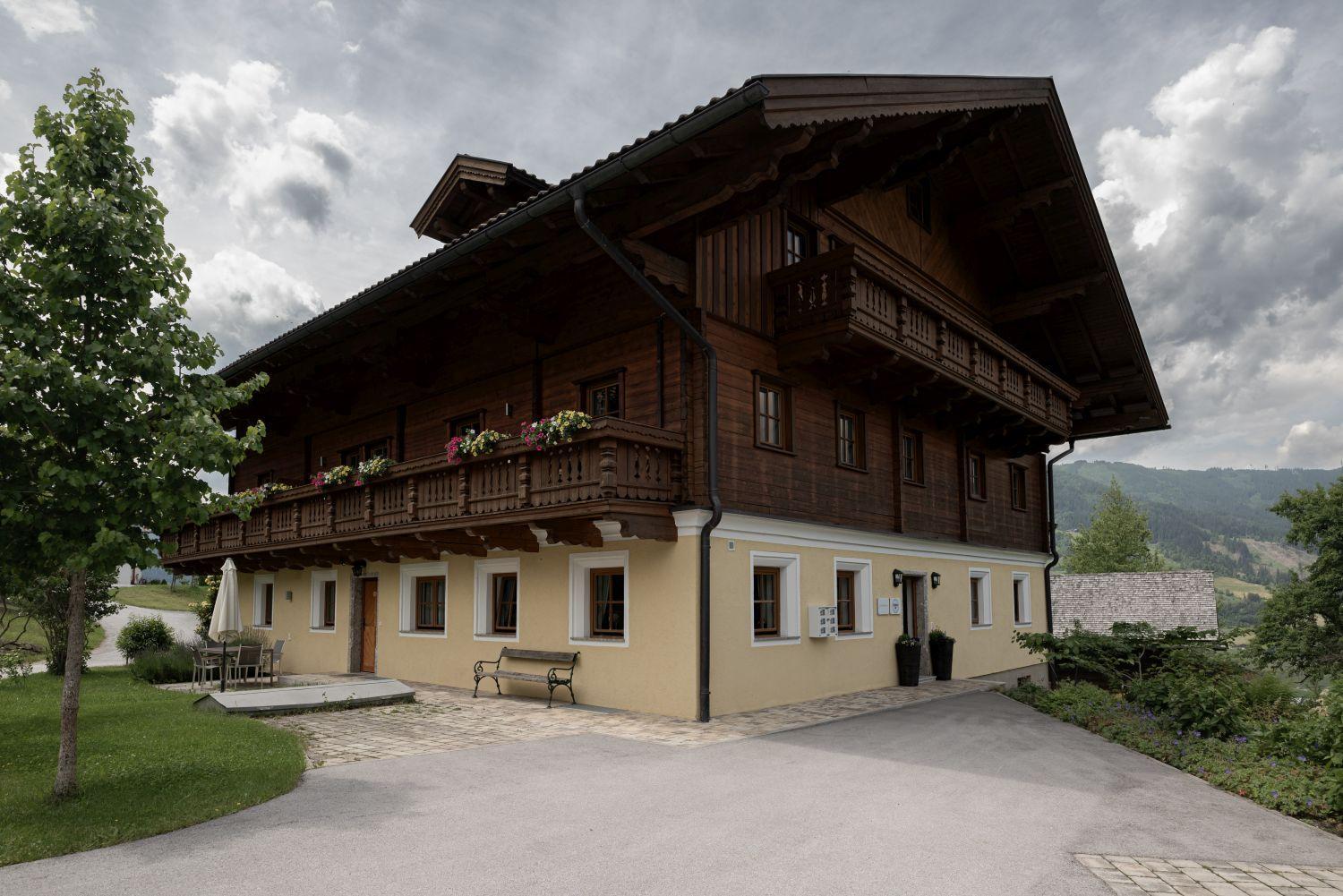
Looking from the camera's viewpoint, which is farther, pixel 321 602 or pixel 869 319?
pixel 321 602

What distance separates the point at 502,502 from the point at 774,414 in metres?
4.46

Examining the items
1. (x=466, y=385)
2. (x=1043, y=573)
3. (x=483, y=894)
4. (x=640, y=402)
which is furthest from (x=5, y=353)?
(x=1043, y=573)

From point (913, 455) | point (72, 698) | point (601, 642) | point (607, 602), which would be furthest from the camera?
point (913, 455)

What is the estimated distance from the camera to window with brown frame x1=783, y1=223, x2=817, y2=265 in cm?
1489

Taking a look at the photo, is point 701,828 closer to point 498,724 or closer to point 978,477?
point 498,724

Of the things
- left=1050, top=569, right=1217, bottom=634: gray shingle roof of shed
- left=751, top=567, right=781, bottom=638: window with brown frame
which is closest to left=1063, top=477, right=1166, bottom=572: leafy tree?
left=1050, top=569, right=1217, bottom=634: gray shingle roof of shed

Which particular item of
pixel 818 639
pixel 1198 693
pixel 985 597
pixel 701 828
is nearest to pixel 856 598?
pixel 818 639

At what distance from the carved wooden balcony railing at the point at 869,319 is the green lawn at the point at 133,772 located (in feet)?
28.9

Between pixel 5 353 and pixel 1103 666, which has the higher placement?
pixel 5 353

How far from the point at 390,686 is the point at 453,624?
251 centimetres

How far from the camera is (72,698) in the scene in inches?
287

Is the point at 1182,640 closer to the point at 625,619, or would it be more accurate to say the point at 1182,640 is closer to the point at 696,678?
the point at 696,678

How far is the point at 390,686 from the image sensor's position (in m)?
13.7

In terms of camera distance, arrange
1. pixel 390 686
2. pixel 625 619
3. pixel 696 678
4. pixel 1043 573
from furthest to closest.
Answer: pixel 1043 573
pixel 390 686
pixel 625 619
pixel 696 678
